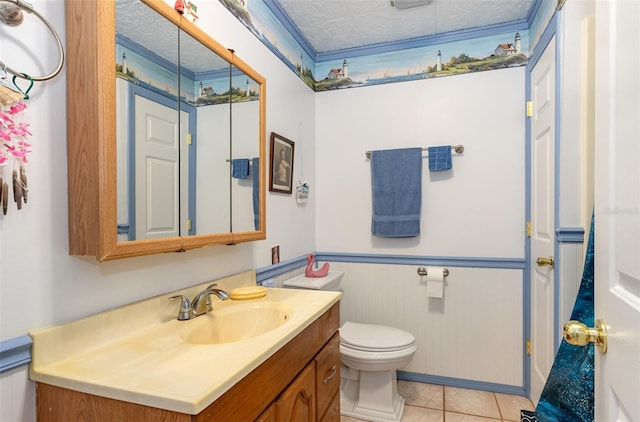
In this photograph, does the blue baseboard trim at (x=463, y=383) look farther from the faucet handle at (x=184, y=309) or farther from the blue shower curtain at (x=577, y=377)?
the faucet handle at (x=184, y=309)

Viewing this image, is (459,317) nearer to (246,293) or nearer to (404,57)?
(246,293)

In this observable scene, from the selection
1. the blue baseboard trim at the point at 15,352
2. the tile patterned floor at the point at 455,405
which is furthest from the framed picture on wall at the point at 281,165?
the tile patterned floor at the point at 455,405

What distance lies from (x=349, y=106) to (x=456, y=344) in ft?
6.24

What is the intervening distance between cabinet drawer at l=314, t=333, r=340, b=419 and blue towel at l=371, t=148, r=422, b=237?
1.09 meters

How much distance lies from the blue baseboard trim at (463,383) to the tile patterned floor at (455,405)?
27 mm

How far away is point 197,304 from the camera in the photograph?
4.23ft

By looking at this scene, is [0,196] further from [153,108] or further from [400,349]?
[400,349]

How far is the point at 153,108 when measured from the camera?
116cm

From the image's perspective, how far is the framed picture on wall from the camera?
203cm

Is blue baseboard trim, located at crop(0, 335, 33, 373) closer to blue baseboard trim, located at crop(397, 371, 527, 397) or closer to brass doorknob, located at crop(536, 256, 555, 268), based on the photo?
brass doorknob, located at crop(536, 256, 555, 268)

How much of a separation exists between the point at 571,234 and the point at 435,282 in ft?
3.03

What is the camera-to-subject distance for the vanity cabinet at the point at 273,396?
0.77 meters

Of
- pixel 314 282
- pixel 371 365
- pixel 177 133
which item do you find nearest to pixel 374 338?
pixel 371 365

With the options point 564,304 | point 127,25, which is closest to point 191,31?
point 127,25
